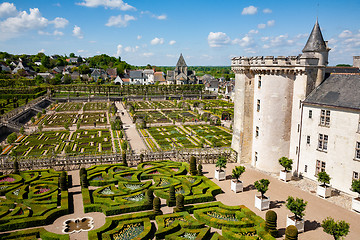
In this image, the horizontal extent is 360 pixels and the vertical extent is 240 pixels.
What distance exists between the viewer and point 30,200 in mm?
23578

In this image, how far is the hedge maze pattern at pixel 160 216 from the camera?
64.4 ft

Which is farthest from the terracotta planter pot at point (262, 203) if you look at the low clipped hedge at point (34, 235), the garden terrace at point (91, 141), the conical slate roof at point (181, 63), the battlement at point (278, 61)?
the conical slate roof at point (181, 63)

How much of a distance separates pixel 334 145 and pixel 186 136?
1101 inches

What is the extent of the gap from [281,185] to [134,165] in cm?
1700

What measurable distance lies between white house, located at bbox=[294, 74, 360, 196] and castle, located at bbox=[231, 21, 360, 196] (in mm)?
97

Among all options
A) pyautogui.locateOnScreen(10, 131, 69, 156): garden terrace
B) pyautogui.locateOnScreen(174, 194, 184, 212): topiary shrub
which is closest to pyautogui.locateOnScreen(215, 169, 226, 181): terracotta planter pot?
pyautogui.locateOnScreen(174, 194, 184, 212): topiary shrub

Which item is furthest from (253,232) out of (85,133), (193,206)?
(85,133)

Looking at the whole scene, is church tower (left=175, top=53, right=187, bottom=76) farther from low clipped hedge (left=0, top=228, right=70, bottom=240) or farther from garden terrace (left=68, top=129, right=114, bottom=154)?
low clipped hedge (left=0, top=228, right=70, bottom=240)

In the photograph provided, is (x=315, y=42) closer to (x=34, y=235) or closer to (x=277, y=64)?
(x=277, y=64)

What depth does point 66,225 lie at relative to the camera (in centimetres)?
2088

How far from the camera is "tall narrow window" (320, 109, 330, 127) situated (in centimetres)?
2713

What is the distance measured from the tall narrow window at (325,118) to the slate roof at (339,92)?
83cm

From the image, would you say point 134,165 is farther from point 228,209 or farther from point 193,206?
point 228,209

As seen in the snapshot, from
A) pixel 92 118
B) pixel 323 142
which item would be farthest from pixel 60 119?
pixel 323 142
